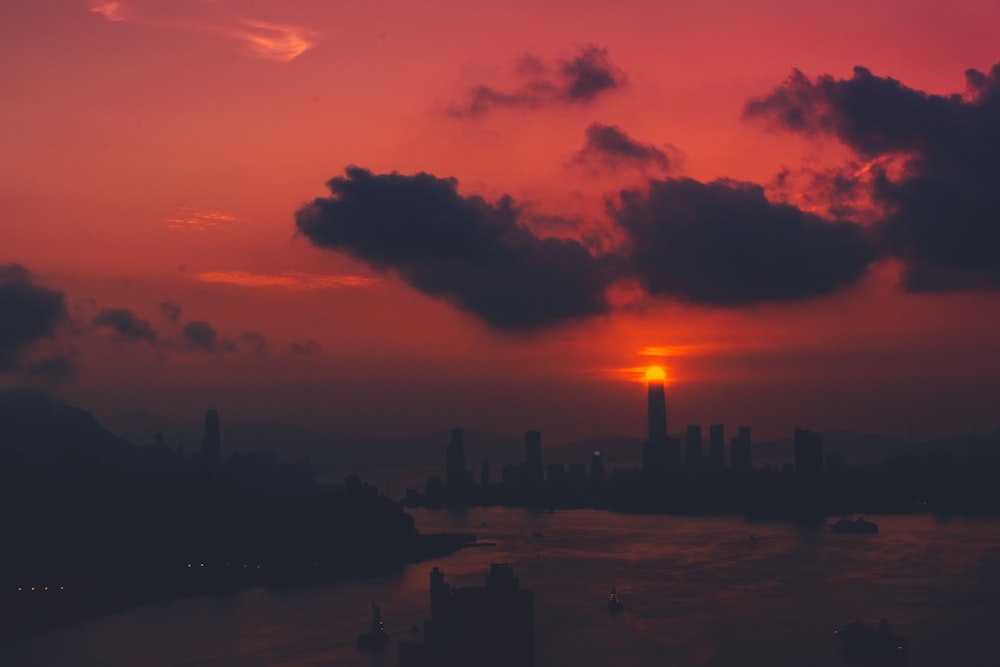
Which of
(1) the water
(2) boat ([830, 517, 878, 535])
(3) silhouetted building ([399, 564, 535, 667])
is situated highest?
(3) silhouetted building ([399, 564, 535, 667])

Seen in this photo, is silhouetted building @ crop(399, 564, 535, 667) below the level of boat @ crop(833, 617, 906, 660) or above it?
above

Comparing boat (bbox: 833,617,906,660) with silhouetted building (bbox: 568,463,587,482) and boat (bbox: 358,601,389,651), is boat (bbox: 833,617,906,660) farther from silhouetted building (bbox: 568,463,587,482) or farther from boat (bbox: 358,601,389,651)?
silhouetted building (bbox: 568,463,587,482)

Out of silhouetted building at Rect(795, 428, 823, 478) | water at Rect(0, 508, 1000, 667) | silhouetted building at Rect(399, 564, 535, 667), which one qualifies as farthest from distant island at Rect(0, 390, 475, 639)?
silhouetted building at Rect(795, 428, 823, 478)

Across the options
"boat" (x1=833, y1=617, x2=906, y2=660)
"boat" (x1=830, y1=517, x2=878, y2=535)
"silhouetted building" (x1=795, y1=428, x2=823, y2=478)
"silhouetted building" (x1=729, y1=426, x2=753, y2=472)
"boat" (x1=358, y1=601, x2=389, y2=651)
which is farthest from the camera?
"silhouetted building" (x1=729, y1=426, x2=753, y2=472)

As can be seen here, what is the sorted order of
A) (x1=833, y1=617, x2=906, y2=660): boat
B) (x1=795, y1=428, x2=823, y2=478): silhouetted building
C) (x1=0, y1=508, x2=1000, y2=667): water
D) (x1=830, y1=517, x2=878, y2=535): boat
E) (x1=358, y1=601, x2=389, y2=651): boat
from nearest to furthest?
(x1=833, y1=617, x2=906, y2=660): boat < (x1=0, y1=508, x2=1000, y2=667): water < (x1=358, y1=601, x2=389, y2=651): boat < (x1=830, y1=517, x2=878, y2=535): boat < (x1=795, y1=428, x2=823, y2=478): silhouetted building

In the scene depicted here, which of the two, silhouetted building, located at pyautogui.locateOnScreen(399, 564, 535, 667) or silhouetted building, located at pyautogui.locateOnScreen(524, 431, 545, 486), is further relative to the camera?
silhouetted building, located at pyautogui.locateOnScreen(524, 431, 545, 486)

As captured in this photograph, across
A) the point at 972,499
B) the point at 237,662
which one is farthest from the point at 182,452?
the point at 237,662
